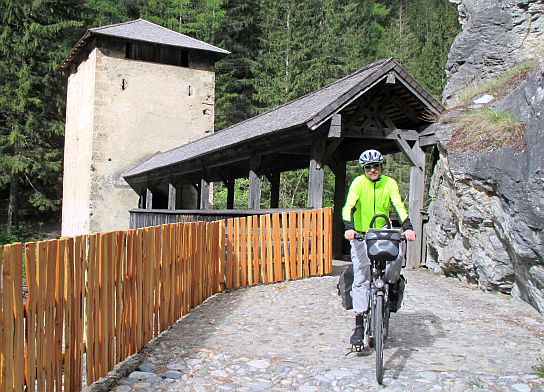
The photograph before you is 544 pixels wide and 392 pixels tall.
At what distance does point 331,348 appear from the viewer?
5.07 metres

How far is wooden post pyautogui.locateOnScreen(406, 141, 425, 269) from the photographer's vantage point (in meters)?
11.0

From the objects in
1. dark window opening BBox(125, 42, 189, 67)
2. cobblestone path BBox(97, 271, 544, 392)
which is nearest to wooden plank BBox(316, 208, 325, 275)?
cobblestone path BBox(97, 271, 544, 392)

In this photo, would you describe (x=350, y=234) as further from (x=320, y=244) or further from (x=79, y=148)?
(x=79, y=148)

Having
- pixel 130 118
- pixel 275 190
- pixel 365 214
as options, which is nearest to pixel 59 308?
pixel 365 214

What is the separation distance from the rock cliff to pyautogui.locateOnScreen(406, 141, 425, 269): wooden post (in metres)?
0.37

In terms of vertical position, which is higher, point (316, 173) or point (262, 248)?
point (316, 173)

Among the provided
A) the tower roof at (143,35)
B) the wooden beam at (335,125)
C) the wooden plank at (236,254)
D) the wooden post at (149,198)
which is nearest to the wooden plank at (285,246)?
the wooden plank at (236,254)

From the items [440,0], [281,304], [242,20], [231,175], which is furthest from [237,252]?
[440,0]

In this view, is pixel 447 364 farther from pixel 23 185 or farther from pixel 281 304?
pixel 23 185

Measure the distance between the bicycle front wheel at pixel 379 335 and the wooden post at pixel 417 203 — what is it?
680 centimetres

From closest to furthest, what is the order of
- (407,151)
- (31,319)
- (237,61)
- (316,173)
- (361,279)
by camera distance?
(31,319)
(361,279)
(316,173)
(407,151)
(237,61)

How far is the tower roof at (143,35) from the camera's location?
2145 cm

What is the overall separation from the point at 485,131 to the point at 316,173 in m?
3.09

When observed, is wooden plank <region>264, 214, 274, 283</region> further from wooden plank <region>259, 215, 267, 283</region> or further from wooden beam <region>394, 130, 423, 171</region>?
wooden beam <region>394, 130, 423, 171</region>
